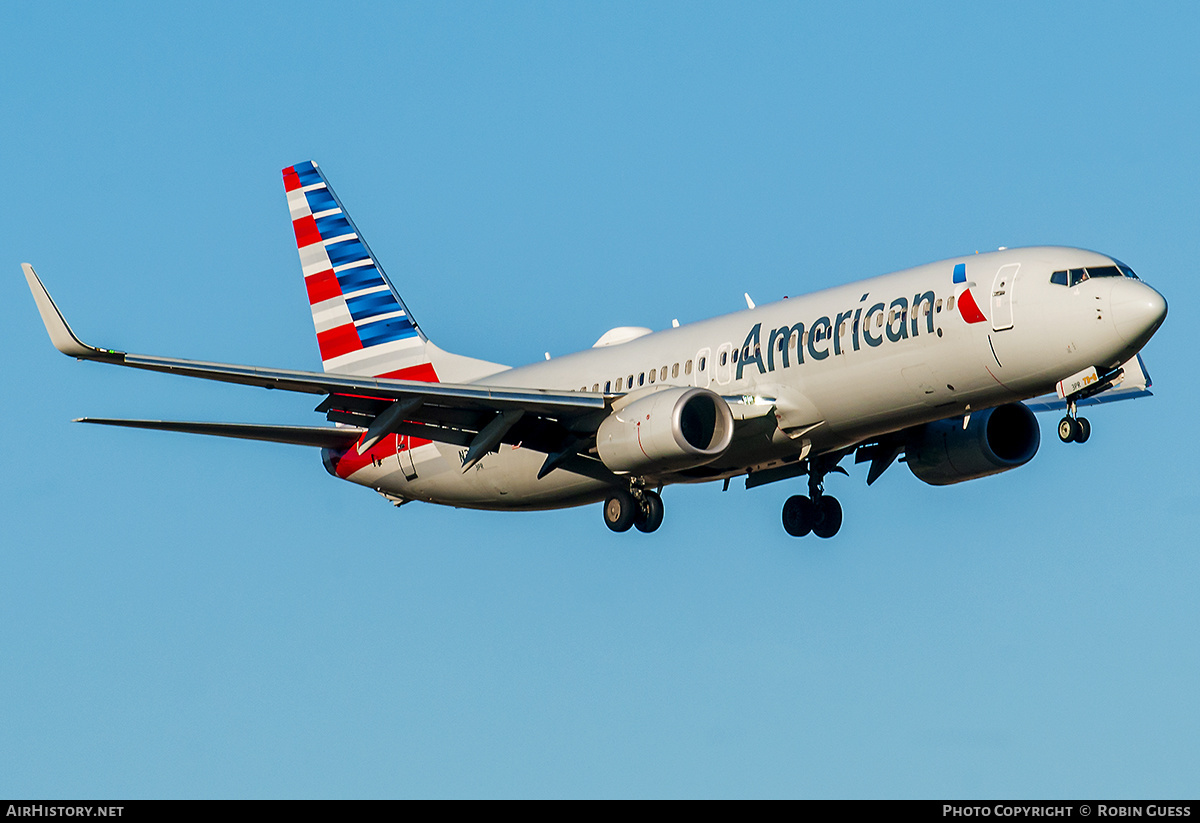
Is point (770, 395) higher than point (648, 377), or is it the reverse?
point (648, 377)

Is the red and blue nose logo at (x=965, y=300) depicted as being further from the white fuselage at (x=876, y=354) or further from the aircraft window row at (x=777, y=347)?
the aircraft window row at (x=777, y=347)

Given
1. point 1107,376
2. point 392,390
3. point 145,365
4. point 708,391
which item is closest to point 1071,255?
point 1107,376

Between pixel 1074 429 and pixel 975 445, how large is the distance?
7.27 m

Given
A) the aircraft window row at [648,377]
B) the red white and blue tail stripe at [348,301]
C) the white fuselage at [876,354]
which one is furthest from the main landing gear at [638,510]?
the red white and blue tail stripe at [348,301]

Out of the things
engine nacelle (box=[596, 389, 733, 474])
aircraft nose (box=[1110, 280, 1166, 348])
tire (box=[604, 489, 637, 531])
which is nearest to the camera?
aircraft nose (box=[1110, 280, 1166, 348])

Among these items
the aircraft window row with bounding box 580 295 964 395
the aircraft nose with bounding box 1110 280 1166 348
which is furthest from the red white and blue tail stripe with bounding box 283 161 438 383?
the aircraft nose with bounding box 1110 280 1166 348

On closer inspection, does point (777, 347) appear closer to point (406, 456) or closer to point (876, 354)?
point (876, 354)

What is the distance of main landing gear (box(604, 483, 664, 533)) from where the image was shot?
125ft

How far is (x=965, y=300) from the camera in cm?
3328

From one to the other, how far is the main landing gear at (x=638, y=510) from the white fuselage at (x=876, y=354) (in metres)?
0.48

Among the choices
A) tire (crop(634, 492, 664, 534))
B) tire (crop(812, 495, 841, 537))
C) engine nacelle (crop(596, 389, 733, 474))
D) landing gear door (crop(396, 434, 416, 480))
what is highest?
landing gear door (crop(396, 434, 416, 480))

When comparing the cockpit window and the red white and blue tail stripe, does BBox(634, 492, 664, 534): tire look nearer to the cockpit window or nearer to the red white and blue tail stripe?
the red white and blue tail stripe

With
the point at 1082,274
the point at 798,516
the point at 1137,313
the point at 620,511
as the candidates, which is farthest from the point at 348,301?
the point at 1137,313

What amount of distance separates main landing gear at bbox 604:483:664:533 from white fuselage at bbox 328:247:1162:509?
48 centimetres
